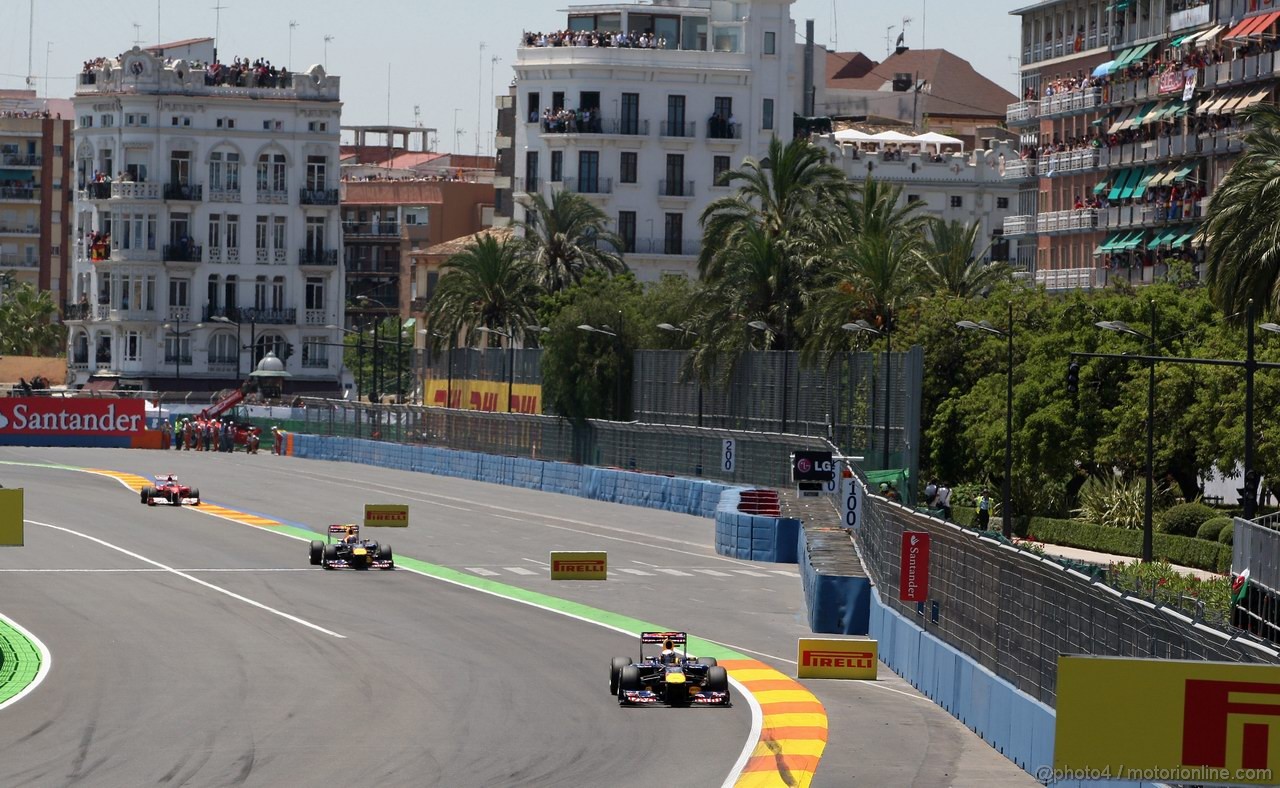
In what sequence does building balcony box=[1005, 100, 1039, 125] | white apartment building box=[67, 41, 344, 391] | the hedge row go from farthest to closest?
white apartment building box=[67, 41, 344, 391] < building balcony box=[1005, 100, 1039, 125] < the hedge row

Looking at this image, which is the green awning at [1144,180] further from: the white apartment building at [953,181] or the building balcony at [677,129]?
the white apartment building at [953,181]

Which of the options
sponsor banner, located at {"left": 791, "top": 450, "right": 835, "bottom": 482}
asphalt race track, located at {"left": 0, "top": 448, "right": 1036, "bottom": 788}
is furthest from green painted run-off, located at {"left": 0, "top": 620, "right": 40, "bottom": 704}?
sponsor banner, located at {"left": 791, "top": 450, "right": 835, "bottom": 482}

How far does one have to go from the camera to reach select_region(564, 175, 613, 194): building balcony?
110125 millimetres

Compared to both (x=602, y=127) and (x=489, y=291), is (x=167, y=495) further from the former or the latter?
(x=602, y=127)

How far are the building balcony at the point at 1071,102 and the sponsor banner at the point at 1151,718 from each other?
85513mm

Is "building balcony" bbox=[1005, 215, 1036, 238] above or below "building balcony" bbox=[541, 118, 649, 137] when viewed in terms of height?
below

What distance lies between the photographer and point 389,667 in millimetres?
31281

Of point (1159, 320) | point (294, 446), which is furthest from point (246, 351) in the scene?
point (1159, 320)

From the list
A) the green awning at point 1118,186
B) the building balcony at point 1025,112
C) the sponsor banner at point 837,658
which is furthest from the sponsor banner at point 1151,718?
the building balcony at point 1025,112

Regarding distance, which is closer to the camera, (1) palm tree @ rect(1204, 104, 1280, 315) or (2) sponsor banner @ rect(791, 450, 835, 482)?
(1) palm tree @ rect(1204, 104, 1280, 315)

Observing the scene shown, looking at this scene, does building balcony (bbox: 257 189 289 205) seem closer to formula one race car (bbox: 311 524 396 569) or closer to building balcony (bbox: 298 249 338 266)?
building balcony (bbox: 298 249 338 266)

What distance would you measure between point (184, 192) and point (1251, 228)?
87.8m

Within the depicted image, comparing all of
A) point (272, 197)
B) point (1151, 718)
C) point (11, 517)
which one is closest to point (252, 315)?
point (272, 197)

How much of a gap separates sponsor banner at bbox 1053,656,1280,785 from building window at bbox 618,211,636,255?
96.2 meters
